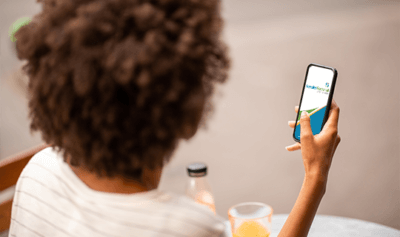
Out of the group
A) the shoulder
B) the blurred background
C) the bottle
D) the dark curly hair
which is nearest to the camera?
the dark curly hair

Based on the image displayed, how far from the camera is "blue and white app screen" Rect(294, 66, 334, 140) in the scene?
2.34ft

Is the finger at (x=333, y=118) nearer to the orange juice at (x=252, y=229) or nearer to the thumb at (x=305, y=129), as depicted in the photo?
the thumb at (x=305, y=129)

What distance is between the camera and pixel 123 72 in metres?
0.37

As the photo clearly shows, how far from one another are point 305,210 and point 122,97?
0.35 meters

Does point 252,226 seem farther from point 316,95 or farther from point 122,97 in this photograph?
point 122,97

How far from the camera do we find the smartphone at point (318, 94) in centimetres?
71

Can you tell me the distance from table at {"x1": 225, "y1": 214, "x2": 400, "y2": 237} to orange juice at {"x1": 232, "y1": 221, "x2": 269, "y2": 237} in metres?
0.11

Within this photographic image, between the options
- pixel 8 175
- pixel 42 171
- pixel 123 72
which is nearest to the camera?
pixel 123 72

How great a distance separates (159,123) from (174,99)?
0.04m

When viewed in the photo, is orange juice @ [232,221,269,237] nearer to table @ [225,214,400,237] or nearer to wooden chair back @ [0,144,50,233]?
table @ [225,214,400,237]

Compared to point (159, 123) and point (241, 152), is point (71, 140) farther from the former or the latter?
point (241, 152)

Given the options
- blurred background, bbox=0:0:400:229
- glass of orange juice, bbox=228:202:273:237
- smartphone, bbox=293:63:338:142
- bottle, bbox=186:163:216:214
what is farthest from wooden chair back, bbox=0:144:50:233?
smartphone, bbox=293:63:338:142

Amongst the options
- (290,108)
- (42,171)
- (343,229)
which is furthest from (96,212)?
(290,108)

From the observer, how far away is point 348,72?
1.61 meters
